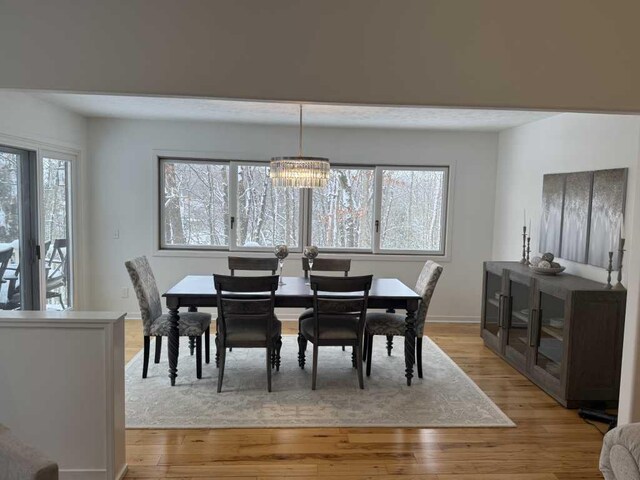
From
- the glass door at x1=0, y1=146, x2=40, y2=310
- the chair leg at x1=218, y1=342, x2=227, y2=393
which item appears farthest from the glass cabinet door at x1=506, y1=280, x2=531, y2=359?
the glass door at x1=0, y1=146, x2=40, y2=310

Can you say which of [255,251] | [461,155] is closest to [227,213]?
[255,251]

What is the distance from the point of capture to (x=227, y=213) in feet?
18.7

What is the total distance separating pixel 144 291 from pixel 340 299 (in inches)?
61.8

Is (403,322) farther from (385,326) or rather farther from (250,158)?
(250,158)

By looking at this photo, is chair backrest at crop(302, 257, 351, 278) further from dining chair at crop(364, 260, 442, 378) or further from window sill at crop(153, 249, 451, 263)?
window sill at crop(153, 249, 451, 263)

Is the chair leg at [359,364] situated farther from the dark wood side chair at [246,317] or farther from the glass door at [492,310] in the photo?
the glass door at [492,310]

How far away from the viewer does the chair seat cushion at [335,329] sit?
3.73 metres

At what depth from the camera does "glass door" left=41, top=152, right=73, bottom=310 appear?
4.63m

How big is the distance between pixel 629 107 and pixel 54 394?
3.28m

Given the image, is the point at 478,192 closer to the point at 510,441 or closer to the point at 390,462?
the point at 510,441

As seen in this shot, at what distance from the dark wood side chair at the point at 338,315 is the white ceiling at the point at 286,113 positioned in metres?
1.56

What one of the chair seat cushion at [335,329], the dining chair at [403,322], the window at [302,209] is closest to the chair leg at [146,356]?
the chair seat cushion at [335,329]

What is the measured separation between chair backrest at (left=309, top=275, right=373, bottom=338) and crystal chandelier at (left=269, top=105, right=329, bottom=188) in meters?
0.98

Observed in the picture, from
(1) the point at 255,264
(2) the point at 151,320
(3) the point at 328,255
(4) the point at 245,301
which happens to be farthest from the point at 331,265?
(2) the point at 151,320
